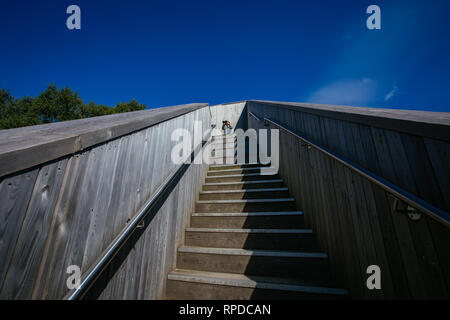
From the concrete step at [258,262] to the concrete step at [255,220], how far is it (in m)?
0.40

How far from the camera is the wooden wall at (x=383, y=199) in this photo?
83 cm

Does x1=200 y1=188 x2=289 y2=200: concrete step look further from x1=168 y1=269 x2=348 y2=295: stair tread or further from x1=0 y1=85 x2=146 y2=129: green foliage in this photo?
x1=0 y1=85 x2=146 y2=129: green foliage

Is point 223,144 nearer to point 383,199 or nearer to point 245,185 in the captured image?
point 245,185

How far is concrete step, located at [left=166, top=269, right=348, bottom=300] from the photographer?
1478mm

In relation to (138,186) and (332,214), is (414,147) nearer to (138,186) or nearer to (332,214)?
(332,214)

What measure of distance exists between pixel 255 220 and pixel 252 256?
0.51 metres

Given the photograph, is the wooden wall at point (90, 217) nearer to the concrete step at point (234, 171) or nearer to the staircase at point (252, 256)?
the staircase at point (252, 256)

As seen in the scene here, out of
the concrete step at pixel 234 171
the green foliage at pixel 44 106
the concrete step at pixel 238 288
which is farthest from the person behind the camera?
the green foliage at pixel 44 106

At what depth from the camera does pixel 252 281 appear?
163 cm

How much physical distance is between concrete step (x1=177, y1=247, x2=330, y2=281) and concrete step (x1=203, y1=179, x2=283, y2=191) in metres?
1.30

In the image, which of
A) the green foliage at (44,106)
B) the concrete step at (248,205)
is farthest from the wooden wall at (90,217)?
the green foliage at (44,106)

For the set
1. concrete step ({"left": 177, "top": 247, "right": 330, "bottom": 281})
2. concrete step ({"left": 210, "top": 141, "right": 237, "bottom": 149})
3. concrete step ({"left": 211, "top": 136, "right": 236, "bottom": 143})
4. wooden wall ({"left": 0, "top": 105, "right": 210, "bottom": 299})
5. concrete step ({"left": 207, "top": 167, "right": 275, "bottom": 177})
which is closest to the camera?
wooden wall ({"left": 0, "top": 105, "right": 210, "bottom": 299})

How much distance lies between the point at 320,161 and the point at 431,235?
1.10m

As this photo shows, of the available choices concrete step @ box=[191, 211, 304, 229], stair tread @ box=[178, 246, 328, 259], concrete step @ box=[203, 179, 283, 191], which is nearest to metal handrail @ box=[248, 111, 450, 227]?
stair tread @ box=[178, 246, 328, 259]
